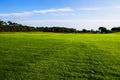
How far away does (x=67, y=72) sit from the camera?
1052cm

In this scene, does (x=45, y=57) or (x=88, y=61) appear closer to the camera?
(x=88, y=61)

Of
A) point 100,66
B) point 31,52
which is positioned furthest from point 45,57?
point 100,66

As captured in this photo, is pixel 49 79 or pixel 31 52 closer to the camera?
pixel 49 79

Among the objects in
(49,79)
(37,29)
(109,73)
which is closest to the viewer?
(49,79)

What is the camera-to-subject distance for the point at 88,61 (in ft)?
40.7

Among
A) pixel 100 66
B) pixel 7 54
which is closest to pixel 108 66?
pixel 100 66

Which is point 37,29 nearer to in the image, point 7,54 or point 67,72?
point 7,54

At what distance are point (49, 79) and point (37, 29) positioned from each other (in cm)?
5363

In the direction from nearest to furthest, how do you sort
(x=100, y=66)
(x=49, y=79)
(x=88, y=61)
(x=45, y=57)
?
(x=49, y=79) < (x=100, y=66) < (x=88, y=61) < (x=45, y=57)

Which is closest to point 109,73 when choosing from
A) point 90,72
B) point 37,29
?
point 90,72

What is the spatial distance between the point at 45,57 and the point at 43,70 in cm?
267

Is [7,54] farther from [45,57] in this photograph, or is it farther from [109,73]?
[109,73]

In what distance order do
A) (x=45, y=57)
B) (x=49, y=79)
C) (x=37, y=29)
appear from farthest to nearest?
(x=37, y=29) → (x=45, y=57) → (x=49, y=79)

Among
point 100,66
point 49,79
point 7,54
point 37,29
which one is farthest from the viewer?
point 37,29
